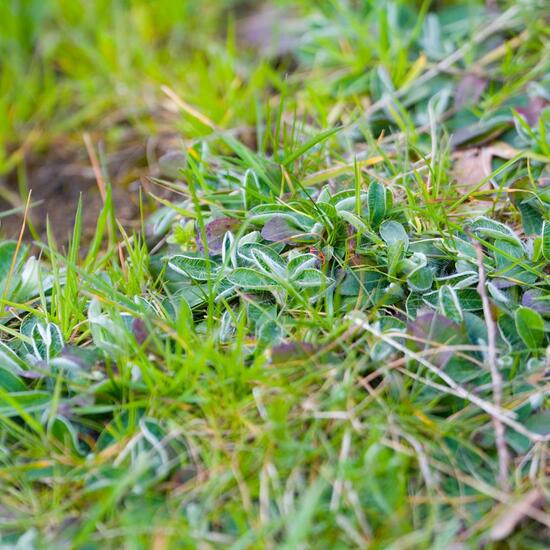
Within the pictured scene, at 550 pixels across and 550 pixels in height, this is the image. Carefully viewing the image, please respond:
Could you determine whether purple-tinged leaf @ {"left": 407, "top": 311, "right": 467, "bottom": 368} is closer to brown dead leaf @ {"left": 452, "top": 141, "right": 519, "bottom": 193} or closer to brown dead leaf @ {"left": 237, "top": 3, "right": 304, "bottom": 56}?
brown dead leaf @ {"left": 452, "top": 141, "right": 519, "bottom": 193}

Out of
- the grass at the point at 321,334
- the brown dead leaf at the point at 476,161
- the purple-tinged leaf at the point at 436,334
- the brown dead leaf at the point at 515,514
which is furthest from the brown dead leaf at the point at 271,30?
the brown dead leaf at the point at 515,514

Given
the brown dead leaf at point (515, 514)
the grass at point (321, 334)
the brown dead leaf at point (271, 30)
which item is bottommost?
the brown dead leaf at point (515, 514)

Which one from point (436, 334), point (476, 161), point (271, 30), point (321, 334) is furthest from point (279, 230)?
point (271, 30)

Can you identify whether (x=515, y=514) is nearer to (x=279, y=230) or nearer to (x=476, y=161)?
(x=279, y=230)

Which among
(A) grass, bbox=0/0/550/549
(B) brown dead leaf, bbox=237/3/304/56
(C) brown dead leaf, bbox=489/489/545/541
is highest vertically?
(B) brown dead leaf, bbox=237/3/304/56

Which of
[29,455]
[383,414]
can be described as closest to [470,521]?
[383,414]

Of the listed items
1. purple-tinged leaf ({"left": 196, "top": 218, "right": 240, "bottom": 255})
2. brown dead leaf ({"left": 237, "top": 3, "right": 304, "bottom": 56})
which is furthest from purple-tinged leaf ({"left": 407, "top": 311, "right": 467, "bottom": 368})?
brown dead leaf ({"left": 237, "top": 3, "right": 304, "bottom": 56})

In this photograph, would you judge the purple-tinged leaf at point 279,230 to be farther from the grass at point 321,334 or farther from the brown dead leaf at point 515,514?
the brown dead leaf at point 515,514
